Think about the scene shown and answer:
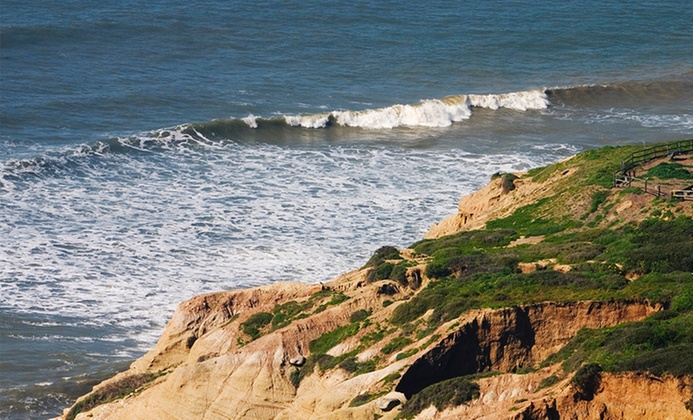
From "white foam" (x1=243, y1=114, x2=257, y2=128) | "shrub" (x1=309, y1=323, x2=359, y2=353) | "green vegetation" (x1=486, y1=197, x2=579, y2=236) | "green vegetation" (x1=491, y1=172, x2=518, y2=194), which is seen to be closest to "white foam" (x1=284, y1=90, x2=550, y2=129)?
"white foam" (x1=243, y1=114, x2=257, y2=128)

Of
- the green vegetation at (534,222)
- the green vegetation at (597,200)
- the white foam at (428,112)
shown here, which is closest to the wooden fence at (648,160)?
the green vegetation at (597,200)

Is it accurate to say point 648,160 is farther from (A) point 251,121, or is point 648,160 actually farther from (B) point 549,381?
(A) point 251,121

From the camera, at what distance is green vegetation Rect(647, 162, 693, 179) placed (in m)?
40.1

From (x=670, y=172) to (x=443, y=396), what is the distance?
567 inches

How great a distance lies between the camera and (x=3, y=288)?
48.6m

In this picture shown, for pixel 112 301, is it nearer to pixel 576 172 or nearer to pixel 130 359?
pixel 130 359

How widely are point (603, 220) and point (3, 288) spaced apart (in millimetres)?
20779

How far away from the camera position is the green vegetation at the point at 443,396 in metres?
28.6

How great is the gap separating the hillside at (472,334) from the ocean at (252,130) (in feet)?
23.7

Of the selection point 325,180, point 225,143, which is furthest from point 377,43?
point 325,180

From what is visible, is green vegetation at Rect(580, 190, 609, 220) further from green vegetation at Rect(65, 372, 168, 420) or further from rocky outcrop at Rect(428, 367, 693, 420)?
green vegetation at Rect(65, 372, 168, 420)

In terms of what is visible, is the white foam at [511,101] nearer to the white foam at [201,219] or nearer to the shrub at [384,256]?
the white foam at [201,219]

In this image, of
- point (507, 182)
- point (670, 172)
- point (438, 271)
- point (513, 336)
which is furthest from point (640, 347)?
point (507, 182)

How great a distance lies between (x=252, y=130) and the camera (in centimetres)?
7094
